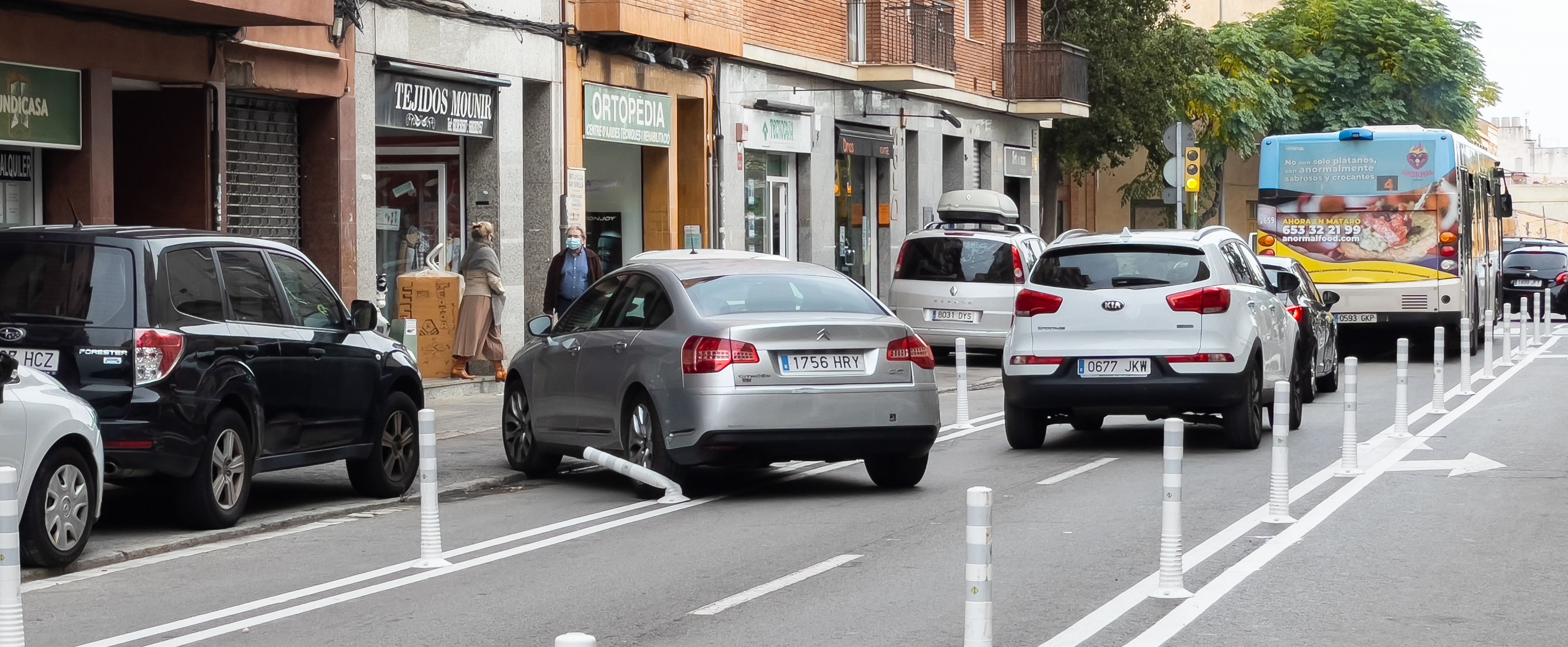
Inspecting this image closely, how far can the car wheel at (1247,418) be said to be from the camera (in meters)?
14.1

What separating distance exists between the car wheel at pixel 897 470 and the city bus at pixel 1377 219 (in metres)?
15.3

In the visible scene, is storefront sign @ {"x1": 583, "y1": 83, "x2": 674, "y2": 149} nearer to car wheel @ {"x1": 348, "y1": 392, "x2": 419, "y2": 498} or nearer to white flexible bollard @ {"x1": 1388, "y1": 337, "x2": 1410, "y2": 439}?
white flexible bollard @ {"x1": 1388, "y1": 337, "x2": 1410, "y2": 439}

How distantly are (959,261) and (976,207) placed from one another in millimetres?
6423

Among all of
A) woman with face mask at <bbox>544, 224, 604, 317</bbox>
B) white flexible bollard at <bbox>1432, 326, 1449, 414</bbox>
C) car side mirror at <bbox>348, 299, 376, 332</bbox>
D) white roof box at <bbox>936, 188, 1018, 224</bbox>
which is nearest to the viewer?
car side mirror at <bbox>348, 299, 376, 332</bbox>

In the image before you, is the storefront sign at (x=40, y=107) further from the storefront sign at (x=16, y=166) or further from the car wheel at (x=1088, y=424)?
the car wheel at (x=1088, y=424)

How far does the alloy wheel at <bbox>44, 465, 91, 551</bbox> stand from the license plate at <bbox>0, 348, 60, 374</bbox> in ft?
2.45

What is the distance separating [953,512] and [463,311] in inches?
404

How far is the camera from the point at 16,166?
607 inches

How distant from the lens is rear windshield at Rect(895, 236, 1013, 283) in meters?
25.0

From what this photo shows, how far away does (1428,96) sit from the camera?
52062 millimetres

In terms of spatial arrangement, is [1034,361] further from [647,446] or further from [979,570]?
[979,570]

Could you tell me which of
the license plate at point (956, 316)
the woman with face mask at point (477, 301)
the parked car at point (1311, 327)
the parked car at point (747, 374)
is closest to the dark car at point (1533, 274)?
the license plate at point (956, 316)

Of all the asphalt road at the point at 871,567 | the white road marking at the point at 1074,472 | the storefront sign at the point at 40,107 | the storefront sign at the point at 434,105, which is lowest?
the asphalt road at the point at 871,567

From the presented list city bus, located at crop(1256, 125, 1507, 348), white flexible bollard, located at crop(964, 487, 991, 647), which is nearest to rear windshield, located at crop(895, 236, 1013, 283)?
city bus, located at crop(1256, 125, 1507, 348)
